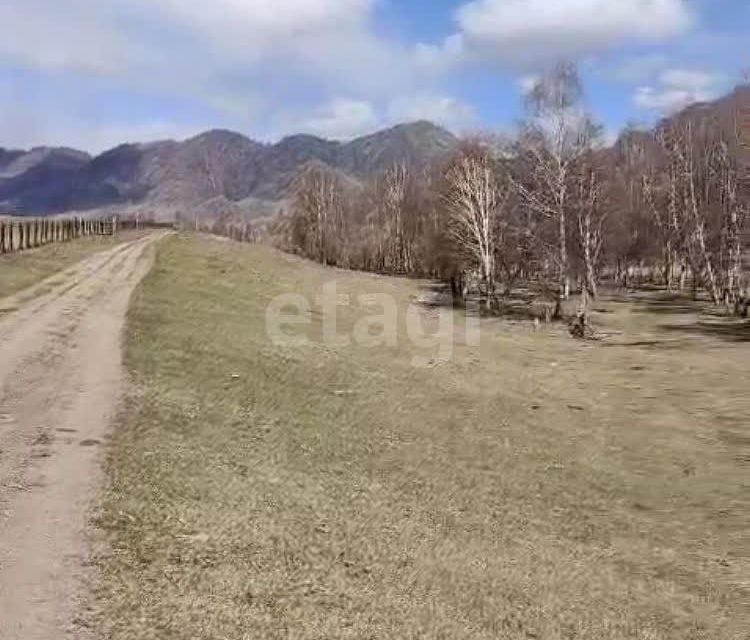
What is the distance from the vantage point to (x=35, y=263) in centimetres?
3722

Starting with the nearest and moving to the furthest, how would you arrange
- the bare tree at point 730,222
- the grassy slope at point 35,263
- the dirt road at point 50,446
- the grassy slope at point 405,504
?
1. the dirt road at point 50,446
2. the grassy slope at point 405,504
3. the grassy slope at point 35,263
4. the bare tree at point 730,222

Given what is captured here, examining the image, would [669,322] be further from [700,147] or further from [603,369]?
[700,147]

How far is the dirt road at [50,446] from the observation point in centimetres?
639

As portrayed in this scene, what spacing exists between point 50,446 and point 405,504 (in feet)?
15.0

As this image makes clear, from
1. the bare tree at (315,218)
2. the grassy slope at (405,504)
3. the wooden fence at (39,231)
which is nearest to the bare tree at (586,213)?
the grassy slope at (405,504)

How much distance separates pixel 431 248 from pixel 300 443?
59.3m

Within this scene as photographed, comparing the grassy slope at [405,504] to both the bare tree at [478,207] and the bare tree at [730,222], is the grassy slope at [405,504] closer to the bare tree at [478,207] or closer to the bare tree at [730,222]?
the bare tree at [478,207]

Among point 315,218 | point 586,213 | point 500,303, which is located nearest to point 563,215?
point 586,213

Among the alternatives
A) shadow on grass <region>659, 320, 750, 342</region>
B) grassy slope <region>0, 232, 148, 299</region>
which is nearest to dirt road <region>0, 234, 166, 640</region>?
grassy slope <region>0, 232, 148, 299</region>

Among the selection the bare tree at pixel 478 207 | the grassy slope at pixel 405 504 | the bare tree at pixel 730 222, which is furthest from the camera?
the bare tree at pixel 730 222

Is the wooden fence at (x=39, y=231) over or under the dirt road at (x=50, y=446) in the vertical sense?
over

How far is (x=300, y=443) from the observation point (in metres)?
12.5

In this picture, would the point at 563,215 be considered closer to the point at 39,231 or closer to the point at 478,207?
the point at 478,207

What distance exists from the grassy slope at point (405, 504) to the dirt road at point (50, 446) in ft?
1.05
